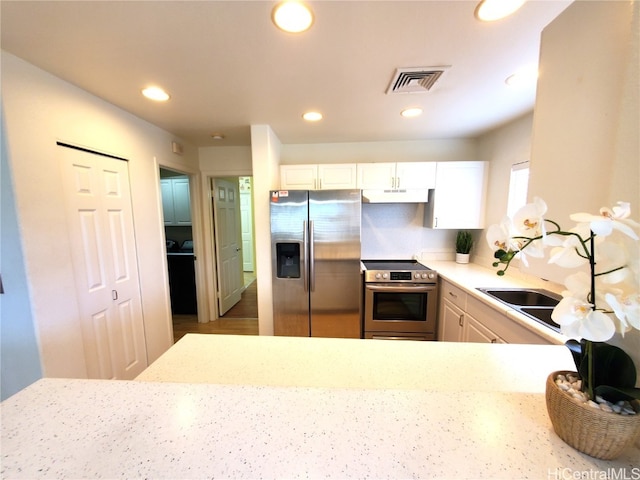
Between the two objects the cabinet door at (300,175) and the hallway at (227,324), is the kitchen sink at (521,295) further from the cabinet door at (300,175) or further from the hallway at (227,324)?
the hallway at (227,324)

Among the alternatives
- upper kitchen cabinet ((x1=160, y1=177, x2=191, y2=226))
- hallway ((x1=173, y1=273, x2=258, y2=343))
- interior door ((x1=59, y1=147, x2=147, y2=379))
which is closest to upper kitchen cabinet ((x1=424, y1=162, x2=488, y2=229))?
hallway ((x1=173, y1=273, x2=258, y2=343))

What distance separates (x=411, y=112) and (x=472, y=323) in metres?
1.82

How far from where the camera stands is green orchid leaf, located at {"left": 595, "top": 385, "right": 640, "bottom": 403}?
1.44 ft

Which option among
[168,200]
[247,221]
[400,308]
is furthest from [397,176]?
[247,221]

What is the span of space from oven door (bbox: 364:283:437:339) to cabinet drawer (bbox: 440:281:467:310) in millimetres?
93

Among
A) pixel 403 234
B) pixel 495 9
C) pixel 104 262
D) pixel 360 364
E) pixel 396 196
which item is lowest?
pixel 360 364

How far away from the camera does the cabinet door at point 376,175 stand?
2565 millimetres

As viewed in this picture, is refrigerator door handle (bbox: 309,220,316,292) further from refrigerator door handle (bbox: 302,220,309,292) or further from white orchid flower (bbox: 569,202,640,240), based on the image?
white orchid flower (bbox: 569,202,640,240)

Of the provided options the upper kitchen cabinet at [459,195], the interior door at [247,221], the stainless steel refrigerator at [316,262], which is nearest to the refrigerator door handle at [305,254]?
the stainless steel refrigerator at [316,262]

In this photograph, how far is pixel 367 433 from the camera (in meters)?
0.52

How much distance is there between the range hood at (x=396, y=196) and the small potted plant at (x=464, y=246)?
72 cm

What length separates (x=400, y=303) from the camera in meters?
2.40

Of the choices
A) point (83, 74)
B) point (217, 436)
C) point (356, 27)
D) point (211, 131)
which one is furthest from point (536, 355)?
point (211, 131)

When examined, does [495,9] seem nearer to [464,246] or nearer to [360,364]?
[360,364]
